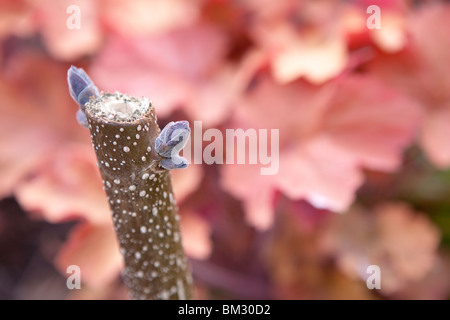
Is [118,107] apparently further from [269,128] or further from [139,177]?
[269,128]

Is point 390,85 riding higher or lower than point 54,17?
lower

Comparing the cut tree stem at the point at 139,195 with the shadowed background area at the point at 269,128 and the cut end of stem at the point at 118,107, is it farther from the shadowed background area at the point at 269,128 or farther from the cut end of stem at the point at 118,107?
the shadowed background area at the point at 269,128

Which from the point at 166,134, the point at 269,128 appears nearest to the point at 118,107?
the point at 166,134

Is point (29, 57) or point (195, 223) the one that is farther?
point (29, 57)

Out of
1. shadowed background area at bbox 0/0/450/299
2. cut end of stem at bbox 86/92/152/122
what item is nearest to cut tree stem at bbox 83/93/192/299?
cut end of stem at bbox 86/92/152/122

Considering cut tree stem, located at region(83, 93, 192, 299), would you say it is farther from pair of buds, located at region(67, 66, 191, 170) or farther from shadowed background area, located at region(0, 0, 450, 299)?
shadowed background area, located at region(0, 0, 450, 299)
